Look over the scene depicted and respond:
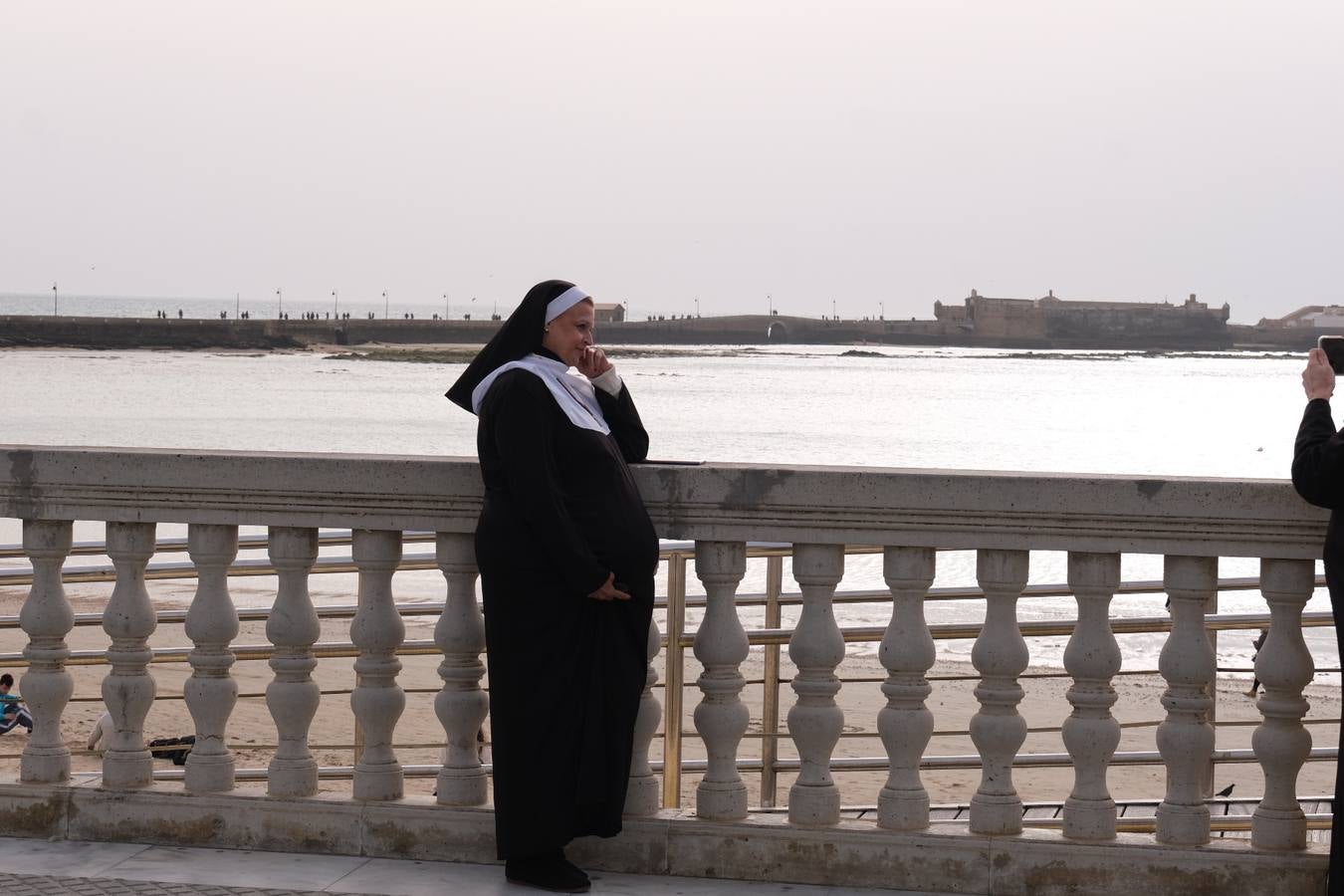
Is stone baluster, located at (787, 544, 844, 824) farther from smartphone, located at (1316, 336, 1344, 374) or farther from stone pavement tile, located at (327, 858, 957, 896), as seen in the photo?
smartphone, located at (1316, 336, 1344, 374)

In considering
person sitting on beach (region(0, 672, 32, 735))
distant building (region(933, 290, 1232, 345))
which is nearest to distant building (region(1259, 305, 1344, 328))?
distant building (region(933, 290, 1232, 345))

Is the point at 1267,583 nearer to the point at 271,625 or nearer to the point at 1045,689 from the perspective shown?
the point at 271,625

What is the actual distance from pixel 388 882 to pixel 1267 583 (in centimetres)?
214

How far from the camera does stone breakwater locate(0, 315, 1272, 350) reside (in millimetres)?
124062

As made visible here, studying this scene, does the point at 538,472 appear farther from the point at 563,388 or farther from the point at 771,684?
the point at 771,684

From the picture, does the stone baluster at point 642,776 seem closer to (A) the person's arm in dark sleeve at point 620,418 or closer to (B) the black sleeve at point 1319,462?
(A) the person's arm in dark sleeve at point 620,418

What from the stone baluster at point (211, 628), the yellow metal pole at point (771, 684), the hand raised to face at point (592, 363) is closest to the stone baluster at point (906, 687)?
the hand raised to face at point (592, 363)

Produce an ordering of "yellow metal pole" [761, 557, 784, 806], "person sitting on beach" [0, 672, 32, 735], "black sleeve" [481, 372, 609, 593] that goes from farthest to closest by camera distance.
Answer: "person sitting on beach" [0, 672, 32, 735]
"yellow metal pole" [761, 557, 784, 806]
"black sleeve" [481, 372, 609, 593]

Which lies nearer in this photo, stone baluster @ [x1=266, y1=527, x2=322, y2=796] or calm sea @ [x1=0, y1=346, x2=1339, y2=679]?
stone baluster @ [x1=266, y1=527, x2=322, y2=796]

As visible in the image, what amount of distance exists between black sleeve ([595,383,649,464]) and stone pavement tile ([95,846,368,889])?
1.20 m

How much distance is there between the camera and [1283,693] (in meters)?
3.86

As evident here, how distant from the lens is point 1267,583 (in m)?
3.86

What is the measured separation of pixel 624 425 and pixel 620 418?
0.02 m

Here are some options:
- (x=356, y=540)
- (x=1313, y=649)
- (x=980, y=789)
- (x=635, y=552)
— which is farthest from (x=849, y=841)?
(x=1313, y=649)
